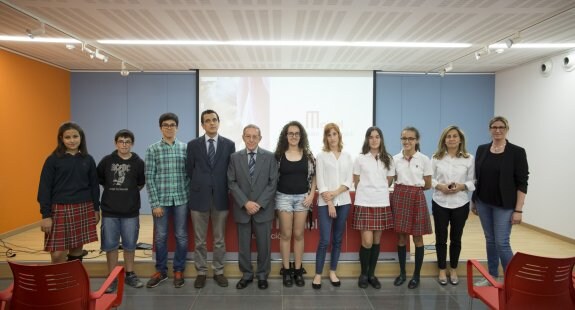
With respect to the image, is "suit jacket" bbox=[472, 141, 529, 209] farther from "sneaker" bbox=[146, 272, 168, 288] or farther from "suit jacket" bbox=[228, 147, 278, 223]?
"sneaker" bbox=[146, 272, 168, 288]

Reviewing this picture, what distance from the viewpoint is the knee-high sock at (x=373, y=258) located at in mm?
3541

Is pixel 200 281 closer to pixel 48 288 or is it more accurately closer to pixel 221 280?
pixel 221 280

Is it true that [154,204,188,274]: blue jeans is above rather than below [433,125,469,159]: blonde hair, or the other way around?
below

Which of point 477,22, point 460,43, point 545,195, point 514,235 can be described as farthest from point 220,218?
point 545,195

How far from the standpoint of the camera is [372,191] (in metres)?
3.44

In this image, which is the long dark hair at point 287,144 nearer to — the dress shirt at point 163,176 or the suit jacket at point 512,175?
the dress shirt at point 163,176

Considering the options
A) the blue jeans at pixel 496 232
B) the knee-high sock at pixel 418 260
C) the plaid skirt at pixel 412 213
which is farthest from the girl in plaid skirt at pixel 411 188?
the blue jeans at pixel 496 232

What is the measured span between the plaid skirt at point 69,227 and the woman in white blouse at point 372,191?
A: 8.35ft

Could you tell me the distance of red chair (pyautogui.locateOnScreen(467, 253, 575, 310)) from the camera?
2020 mm

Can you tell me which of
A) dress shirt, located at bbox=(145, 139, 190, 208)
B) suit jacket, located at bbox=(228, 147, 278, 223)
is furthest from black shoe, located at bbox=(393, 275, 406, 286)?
dress shirt, located at bbox=(145, 139, 190, 208)

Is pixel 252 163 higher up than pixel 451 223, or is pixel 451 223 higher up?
pixel 252 163

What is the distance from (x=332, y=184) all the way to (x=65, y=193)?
7.99 feet

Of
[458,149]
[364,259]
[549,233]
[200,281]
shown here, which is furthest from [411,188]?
[549,233]

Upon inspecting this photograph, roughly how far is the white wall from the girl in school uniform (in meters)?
6.58
